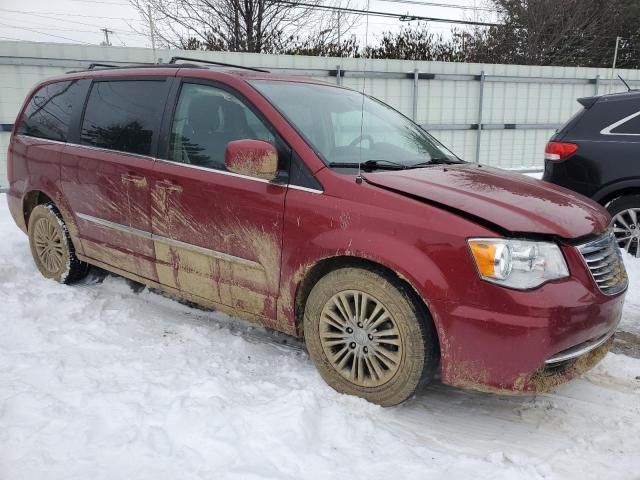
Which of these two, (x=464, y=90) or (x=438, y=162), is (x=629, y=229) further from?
(x=464, y=90)

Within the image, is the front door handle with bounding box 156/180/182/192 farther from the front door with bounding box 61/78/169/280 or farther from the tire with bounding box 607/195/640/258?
the tire with bounding box 607/195/640/258

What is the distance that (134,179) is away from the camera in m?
3.67

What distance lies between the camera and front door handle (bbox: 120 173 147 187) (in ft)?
11.9

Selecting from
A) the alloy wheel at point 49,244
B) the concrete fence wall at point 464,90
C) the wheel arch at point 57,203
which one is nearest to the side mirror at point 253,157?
the wheel arch at point 57,203

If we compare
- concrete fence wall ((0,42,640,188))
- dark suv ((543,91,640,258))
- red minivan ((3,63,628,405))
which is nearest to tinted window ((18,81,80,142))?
red minivan ((3,63,628,405))

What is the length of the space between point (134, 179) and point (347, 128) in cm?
151

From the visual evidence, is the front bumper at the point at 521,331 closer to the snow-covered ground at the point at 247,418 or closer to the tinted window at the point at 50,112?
the snow-covered ground at the point at 247,418

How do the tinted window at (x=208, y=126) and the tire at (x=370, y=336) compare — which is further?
the tinted window at (x=208, y=126)

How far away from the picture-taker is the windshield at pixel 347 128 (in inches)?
125

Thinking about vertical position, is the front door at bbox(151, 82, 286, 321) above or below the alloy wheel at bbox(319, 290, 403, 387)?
above

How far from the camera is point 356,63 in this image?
10.6 m

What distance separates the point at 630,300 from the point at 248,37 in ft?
Result: 49.6

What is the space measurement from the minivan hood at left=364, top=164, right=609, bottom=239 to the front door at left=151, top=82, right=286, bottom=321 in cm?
71

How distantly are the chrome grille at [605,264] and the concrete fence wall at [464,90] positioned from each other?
26.3ft
